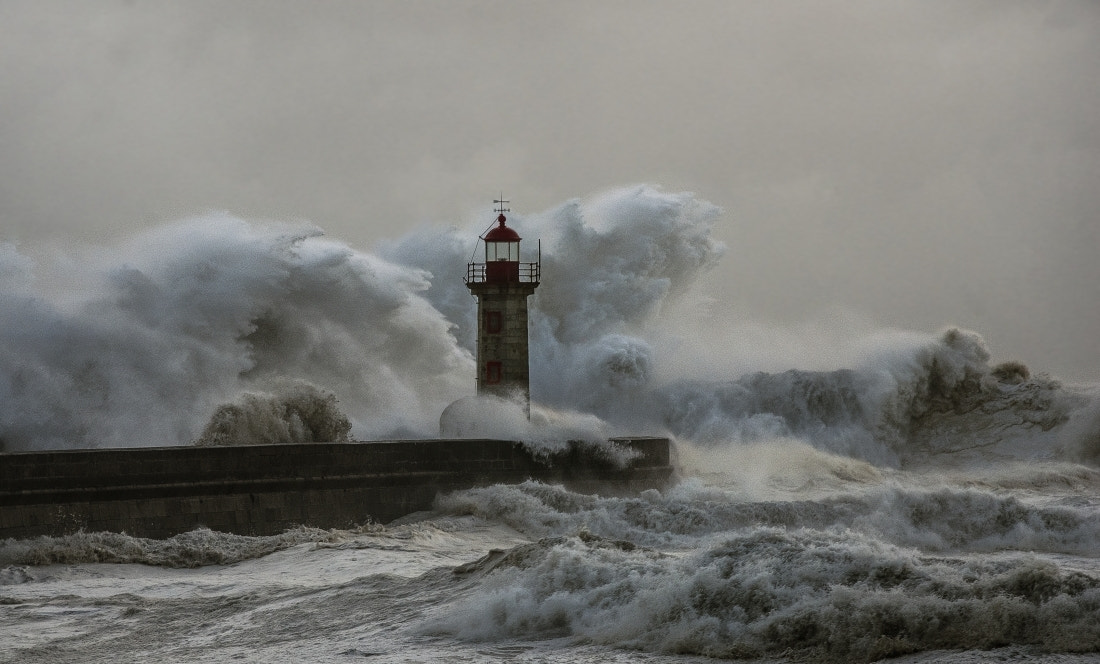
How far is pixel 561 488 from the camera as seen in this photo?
18.5 m

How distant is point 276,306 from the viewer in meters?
21.1

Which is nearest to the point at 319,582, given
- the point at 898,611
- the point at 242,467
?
the point at 242,467

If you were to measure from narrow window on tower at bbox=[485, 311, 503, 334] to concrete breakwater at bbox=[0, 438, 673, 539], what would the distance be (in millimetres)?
2563

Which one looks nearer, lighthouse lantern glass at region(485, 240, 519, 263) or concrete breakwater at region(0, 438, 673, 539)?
concrete breakwater at region(0, 438, 673, 539)

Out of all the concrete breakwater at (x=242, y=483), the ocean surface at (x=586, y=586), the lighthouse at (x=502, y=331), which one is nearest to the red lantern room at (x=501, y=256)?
the lighthouse at (x=502, y=331)

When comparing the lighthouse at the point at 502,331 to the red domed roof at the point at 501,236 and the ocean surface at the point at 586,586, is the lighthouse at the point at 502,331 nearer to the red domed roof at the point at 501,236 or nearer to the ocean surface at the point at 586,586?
the red domed roof at the point at 501,236

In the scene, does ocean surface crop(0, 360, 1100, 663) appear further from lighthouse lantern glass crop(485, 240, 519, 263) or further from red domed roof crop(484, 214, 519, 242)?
red domed roof crop(484, 214, 519, 242)

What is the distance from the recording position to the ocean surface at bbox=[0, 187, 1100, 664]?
8.96m

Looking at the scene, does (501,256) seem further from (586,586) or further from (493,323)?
(586,586)

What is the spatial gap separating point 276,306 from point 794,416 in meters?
12.8

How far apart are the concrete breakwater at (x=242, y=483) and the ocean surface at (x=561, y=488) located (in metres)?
0.26

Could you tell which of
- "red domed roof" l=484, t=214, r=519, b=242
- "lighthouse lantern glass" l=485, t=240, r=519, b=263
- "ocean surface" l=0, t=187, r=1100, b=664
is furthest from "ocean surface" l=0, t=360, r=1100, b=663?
"red domed roof" l=484, t=214, r=519, b=242

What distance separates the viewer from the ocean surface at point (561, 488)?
8.96 m

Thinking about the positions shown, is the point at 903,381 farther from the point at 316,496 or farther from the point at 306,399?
the point at 316,496
